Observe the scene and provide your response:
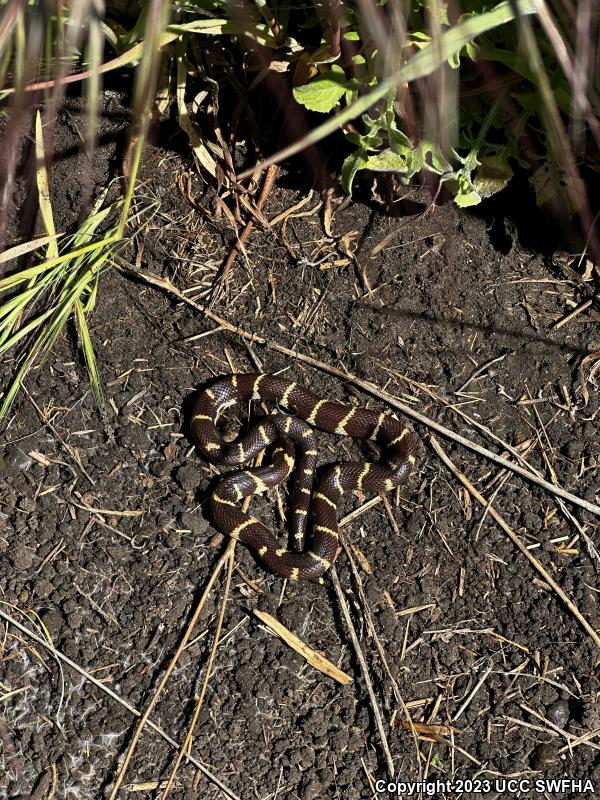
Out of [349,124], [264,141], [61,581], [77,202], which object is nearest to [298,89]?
[349,124]

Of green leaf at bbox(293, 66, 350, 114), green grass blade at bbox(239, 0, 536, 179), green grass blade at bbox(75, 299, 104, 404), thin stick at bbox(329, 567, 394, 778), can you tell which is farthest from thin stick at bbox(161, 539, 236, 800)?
green grass blade at bbox(239, 0, 536, 179)

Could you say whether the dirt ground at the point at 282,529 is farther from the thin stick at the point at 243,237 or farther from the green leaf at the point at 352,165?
the green leaf at the point at 352,165

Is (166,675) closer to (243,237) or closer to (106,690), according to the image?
(106,690)

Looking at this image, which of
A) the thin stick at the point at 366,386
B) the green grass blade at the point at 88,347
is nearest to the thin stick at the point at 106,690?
the green grass blade at the point at 88,347

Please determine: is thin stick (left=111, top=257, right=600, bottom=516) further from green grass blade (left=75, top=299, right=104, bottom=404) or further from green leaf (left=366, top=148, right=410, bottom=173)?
green leaf (left=366, top=148, right=410, bottom=173)

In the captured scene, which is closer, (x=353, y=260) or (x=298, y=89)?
(x=298, y=89)

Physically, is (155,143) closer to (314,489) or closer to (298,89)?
(298,89)
